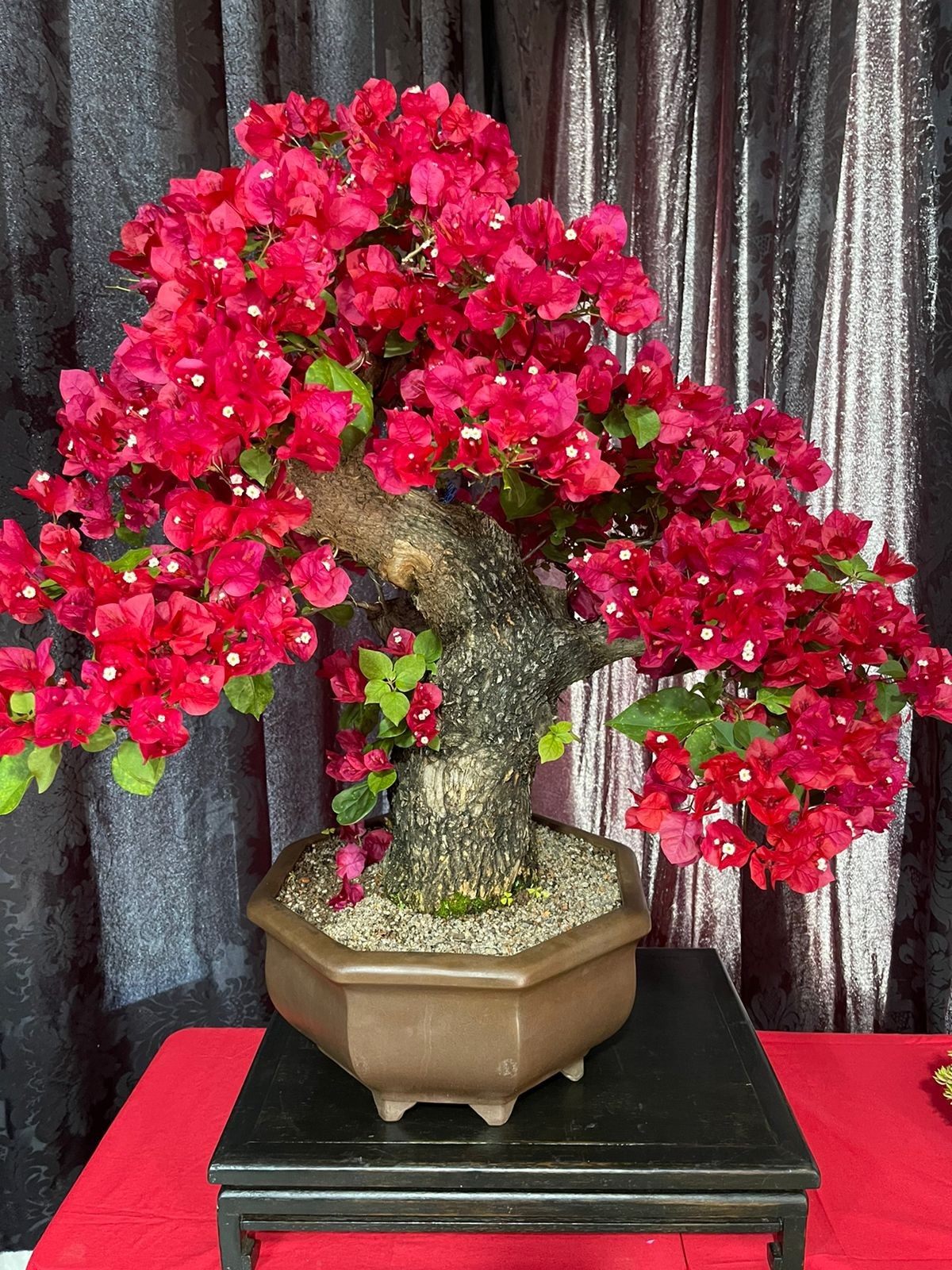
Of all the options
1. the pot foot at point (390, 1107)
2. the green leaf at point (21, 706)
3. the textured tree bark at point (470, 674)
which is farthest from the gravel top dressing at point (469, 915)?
the green leaf at point (21, 706)

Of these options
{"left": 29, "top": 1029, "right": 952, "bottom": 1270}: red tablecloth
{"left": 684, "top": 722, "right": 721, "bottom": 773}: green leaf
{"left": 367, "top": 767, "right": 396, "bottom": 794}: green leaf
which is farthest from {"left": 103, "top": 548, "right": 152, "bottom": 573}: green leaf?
{"left": 29, "top": 1029, "right": 952, "bottom": 1270}: red tablecloth

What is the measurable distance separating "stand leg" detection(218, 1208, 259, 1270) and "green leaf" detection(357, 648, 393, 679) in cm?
46

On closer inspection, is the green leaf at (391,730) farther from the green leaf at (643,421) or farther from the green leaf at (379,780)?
the green leaf at (643,421)

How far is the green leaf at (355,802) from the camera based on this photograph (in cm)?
94

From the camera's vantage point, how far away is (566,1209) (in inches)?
31.9

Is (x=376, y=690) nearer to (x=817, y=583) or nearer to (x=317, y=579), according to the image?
(x=317, y=579)

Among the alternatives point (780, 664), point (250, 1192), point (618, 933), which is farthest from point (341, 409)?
point (250, 1192)

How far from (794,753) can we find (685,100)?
4.13 feet

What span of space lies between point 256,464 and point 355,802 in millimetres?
379

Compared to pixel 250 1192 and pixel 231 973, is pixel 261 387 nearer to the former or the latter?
pixel 250 1192

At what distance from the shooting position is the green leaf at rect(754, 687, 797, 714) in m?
0.80

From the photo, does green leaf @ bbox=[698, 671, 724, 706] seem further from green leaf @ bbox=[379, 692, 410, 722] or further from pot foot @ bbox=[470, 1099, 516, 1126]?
pot foot @ bbox=[470, 1099, 516, 1126]

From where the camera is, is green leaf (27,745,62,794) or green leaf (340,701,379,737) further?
green leaf (340,701,379,737)

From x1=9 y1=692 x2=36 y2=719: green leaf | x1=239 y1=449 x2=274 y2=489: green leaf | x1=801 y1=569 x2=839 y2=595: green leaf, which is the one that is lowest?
x1=9 y1=692 x2=36 y2=719: green leaf
